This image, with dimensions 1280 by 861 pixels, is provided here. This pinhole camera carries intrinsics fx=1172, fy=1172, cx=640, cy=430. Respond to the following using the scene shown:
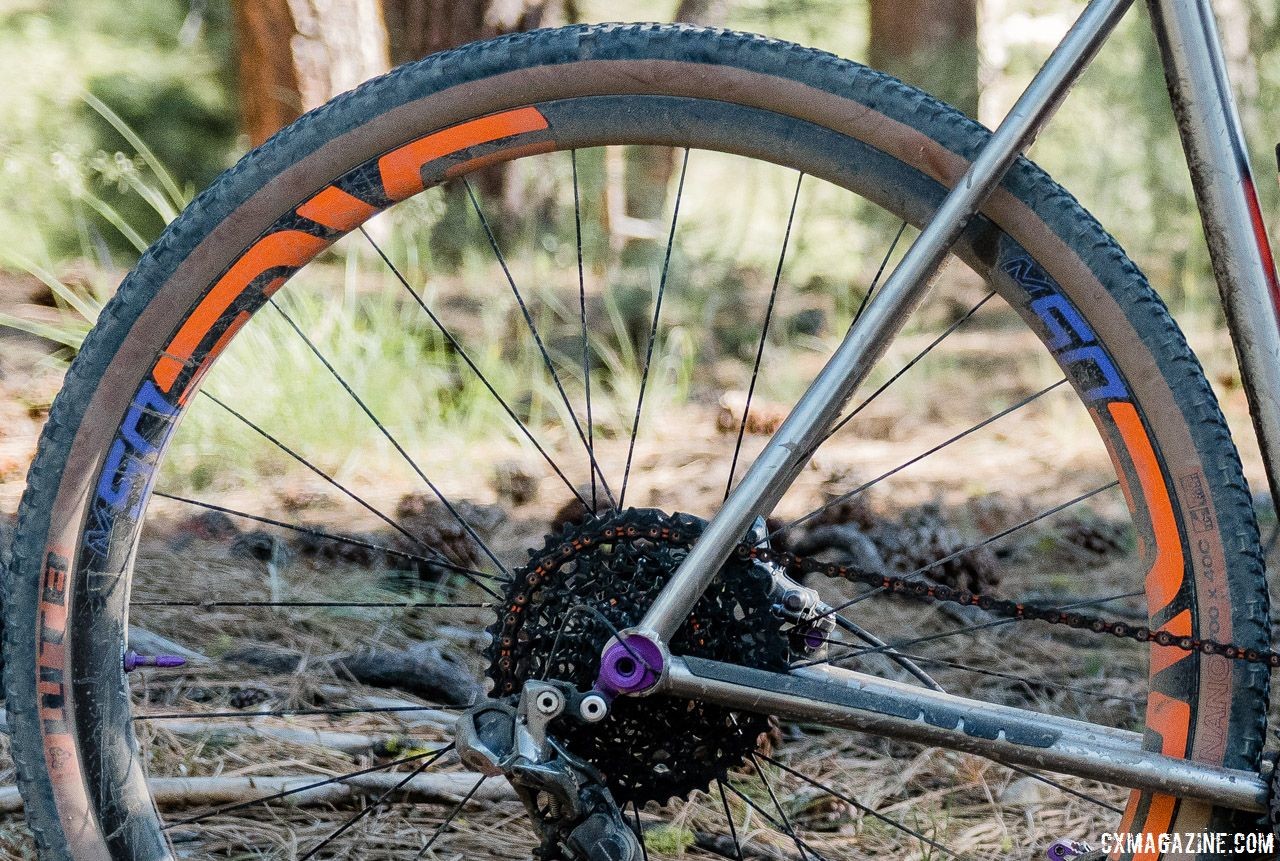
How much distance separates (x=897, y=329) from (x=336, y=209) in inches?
23.8

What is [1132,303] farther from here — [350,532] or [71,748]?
[350,532]

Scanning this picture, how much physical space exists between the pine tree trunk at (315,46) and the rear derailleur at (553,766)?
3.17m

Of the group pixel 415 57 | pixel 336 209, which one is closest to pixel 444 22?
pixel 415 57

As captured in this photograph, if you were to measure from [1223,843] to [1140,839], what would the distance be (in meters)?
0.08

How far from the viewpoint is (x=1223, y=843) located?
3.88 ft

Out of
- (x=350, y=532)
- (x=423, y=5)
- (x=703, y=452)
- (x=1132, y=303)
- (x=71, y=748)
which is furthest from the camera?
(x=423, y=5)

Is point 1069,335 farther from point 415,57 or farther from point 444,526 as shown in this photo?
point 415,57

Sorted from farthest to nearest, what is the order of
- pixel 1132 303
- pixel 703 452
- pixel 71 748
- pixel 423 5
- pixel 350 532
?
pixel 423 5 < pixel 703 452 < pixel 350 532 < pixel 71 748 < pixel 1132 303

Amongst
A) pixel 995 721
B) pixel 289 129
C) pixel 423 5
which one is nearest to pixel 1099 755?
pixel 995 721

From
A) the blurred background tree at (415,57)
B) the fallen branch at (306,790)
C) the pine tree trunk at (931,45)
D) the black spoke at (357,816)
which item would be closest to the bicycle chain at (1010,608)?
the black spoke at (357,816)

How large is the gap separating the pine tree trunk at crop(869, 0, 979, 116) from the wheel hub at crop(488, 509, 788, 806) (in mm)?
3844

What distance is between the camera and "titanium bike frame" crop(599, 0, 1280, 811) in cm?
115

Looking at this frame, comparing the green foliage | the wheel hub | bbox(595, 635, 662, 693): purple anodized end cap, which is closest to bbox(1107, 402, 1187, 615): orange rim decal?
the wheel hub

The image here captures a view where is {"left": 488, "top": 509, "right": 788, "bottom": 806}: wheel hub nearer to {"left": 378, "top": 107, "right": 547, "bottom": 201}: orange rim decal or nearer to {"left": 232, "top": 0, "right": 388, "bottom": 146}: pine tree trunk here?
{"left": 378, "top": 107, "right": 547, "bottom": 201}: orange rim decal
